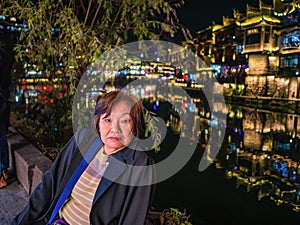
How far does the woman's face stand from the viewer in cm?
196

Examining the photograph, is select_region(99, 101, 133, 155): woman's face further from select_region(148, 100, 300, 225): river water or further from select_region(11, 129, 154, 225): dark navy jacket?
select_region(148, 100, 300, 225): river water

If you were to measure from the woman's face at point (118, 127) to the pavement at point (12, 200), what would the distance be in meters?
2.17

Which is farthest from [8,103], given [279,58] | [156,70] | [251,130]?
[279,58]

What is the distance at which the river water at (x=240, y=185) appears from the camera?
7.90m

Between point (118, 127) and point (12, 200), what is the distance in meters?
2.71

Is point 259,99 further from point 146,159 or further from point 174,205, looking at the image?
point 146,159

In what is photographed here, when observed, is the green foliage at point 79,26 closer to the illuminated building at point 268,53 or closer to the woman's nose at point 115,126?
Result: the woman's nose at point 115,126

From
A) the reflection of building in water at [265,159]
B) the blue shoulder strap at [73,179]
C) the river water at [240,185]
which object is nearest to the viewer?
the blue shoulder strap at [73,179]

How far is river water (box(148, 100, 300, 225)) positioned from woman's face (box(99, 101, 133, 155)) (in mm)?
6047

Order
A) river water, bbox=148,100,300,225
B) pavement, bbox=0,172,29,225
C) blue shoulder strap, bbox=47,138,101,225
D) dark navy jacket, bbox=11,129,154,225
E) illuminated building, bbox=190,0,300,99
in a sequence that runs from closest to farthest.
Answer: dark navy jacket, bbox=11,129,154,225, blue shoulder strap, bbox=47,138,101,225, pavement, bbox=0,172,29,225, river water, bbox=148,100,300,225, illuminated building, bbox=190,0,300,99

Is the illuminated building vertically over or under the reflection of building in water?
over

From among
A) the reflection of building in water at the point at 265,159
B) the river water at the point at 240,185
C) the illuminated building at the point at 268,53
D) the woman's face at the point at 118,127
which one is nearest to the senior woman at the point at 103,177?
the woman's face at the point at 118,127

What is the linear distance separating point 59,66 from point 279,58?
39951 mm

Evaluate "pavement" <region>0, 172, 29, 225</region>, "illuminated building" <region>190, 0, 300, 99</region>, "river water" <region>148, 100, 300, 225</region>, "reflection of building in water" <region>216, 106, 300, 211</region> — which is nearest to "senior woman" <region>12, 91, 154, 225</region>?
"pavement" <region>0, 172, 29, 225</region>
